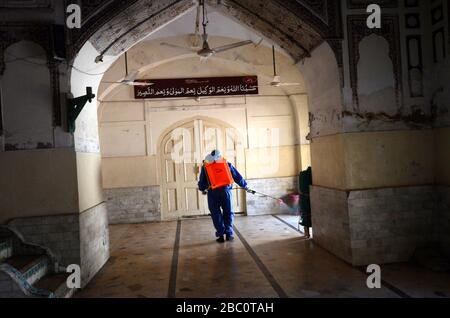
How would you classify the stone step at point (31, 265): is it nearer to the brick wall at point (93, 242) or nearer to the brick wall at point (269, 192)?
the brick wall at point (93, 242)

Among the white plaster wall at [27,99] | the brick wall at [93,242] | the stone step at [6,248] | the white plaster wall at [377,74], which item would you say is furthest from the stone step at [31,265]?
the white plaster wall at [377,74]

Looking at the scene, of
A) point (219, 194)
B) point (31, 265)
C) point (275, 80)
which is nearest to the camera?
point (31, 265)

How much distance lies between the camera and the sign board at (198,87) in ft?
31.1

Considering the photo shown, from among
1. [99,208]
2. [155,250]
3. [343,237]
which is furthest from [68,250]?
[343,237]

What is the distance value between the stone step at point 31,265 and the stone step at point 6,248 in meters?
0.05

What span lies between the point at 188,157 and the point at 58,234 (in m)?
5.50

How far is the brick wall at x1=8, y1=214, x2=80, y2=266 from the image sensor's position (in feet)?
15.0

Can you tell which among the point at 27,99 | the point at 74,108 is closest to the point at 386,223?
the point at 74,108

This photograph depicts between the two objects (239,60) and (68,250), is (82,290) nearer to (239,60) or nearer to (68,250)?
(68,250)

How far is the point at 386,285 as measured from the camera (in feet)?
14.0

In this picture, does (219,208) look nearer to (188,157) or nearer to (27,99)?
(188,157)

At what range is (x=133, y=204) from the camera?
9.66m

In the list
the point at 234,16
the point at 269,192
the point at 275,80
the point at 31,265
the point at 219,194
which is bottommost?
the point at 31,265

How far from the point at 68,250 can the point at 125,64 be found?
537cm
